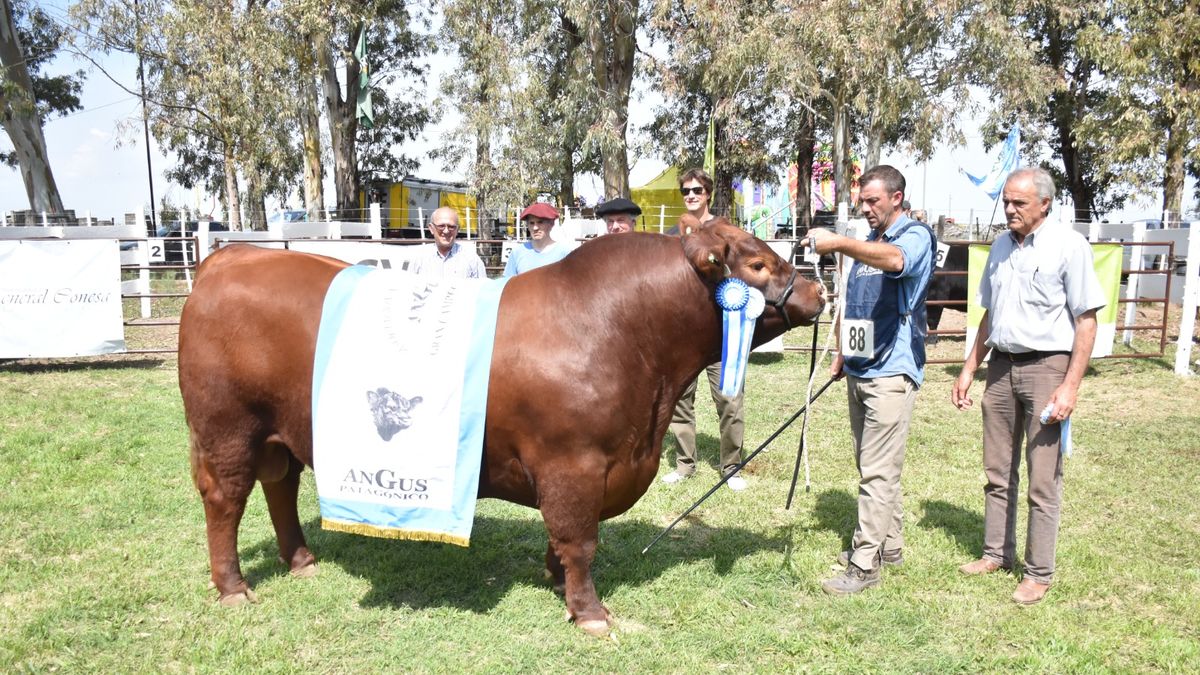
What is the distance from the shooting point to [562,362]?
11.4 feet

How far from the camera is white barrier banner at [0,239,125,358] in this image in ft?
30.7

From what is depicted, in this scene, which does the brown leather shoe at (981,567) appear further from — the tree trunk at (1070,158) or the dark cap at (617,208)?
the tree trunk at (1070,158)

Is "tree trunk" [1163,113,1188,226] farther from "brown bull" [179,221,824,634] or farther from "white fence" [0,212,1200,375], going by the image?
"brown bull" [179,221,824,634]

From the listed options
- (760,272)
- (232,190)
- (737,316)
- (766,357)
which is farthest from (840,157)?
(737,316)

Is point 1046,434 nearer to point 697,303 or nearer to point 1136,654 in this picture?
point 1136,654

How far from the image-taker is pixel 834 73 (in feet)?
65.6

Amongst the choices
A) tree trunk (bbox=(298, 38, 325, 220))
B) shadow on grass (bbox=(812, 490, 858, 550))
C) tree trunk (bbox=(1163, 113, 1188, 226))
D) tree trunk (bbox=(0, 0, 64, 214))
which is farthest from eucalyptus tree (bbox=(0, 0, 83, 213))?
tree trunk (bbox=(1163, 113, 1188, 226))

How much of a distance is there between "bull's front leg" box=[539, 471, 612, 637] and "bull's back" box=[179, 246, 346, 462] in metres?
1.22

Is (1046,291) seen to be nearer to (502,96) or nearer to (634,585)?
(634,585)

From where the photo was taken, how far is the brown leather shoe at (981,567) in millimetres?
4348

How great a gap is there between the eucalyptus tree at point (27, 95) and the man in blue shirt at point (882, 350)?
88.1 feet

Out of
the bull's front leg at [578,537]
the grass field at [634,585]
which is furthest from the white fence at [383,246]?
the bull's front leg at [578,537]

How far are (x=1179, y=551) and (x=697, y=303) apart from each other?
3.40 meters

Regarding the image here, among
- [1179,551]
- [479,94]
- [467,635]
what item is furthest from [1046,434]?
[479,94]
